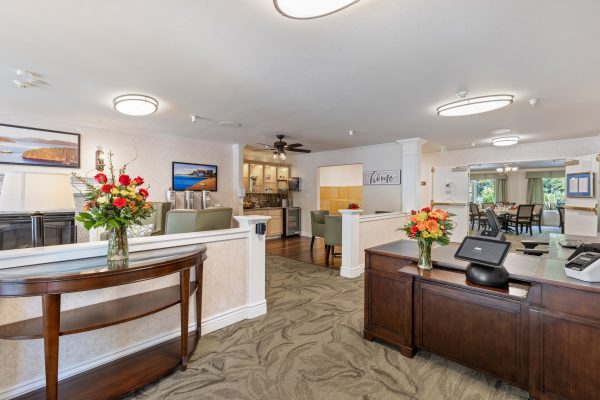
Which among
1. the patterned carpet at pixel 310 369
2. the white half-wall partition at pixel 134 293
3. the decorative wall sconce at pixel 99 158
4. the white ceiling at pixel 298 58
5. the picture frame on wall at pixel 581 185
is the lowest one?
the patterned carpet at pixel 310 369

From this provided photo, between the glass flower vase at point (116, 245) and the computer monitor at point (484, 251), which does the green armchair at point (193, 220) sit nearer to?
the glass flower vase at point (116, 245)

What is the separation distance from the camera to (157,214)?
190 inches

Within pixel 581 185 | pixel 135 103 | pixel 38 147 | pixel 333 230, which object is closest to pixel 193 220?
pixel 135 103

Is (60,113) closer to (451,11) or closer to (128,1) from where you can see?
(128,1)

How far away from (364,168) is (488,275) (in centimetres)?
506

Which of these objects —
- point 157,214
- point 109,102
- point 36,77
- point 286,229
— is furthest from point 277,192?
point 36,77

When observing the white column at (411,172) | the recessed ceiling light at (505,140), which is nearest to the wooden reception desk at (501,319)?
the white column at (411,172)

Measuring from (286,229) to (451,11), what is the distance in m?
6.68

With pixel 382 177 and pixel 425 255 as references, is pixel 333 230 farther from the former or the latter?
pixel 425 255

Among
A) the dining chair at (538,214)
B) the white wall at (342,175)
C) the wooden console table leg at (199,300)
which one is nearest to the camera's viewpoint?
the wooden console table leg at (199,300)

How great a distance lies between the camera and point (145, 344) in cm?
223

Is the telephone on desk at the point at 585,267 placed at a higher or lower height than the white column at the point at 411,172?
lower

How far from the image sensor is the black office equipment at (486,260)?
183 cm

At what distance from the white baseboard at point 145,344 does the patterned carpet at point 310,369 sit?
0.10 meters
